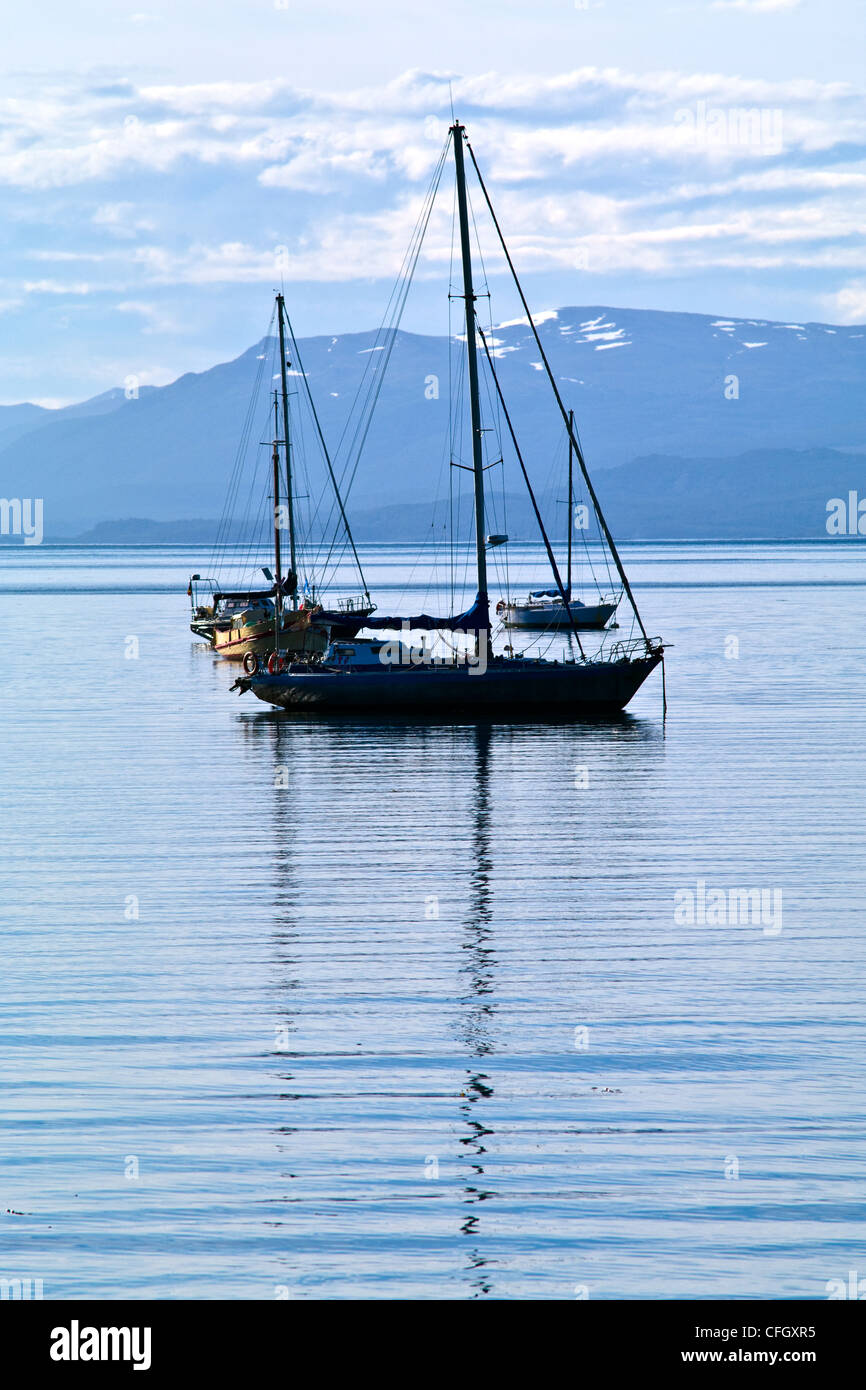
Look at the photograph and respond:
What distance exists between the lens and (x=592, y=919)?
20.9 metres

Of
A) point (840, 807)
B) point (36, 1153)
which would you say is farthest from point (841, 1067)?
point (840, 807)

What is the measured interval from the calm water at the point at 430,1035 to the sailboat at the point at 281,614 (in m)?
21.9

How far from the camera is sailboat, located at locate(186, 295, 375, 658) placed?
58938mm

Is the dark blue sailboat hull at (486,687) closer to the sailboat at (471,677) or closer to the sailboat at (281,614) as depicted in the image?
the sailboat at (471,677)

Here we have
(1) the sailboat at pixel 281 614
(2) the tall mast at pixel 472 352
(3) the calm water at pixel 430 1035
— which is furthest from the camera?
(1) the sailboat at pixel 281 614

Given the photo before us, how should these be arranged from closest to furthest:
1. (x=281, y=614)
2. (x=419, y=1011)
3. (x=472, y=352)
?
(x=419, y=1011) < (x=472, y=352) < (x=281, y=614)

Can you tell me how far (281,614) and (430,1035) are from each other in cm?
4414

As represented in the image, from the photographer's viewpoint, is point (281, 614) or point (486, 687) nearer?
point (486, 687)

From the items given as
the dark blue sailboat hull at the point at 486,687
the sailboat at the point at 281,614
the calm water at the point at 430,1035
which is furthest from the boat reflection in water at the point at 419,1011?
the sailboat at the point at 281,614

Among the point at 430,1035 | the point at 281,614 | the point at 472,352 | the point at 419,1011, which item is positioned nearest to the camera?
the point at 430,1035

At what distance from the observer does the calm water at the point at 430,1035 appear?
1105 cm

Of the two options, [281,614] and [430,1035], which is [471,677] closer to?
[281,614]

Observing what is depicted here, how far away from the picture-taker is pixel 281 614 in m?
58.9

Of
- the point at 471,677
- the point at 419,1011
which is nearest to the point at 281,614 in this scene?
the point at 471,677
